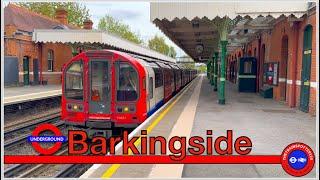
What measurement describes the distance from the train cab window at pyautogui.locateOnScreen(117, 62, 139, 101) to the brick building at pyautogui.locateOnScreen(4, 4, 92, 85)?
643 inches

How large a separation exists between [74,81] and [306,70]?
9.10m

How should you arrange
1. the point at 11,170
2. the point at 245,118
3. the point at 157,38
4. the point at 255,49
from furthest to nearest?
the point at 157,38
the point at 255,49
the point at 245,118
the point at 11,170

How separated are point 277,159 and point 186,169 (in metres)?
1.96

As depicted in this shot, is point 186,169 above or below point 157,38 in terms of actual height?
below

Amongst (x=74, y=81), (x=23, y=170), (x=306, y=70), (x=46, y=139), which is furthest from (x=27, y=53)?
(x=306, y=70)

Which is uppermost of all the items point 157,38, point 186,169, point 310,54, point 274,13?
point 157,38

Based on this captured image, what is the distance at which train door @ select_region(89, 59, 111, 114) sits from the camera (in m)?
8.89

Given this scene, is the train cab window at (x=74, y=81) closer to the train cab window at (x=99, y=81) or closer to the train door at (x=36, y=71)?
the train cab window at (x=99, y=81)

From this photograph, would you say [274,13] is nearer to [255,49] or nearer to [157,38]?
[255,49]

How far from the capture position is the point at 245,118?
10461mm

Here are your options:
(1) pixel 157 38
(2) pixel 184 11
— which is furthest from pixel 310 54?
(1) pixel 157 38

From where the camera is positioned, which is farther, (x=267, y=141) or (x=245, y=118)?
(x=245, y=118)

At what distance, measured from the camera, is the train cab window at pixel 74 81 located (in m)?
8.99

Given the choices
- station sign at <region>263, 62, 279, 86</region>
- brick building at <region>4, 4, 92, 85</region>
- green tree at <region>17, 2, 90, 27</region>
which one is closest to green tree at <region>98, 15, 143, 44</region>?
green tree at <region>17, 2, 90, 27</region>
